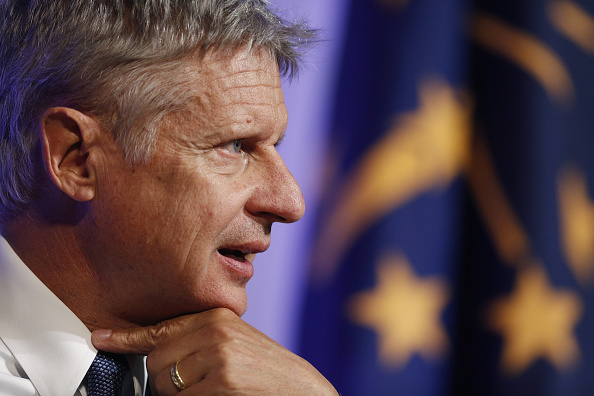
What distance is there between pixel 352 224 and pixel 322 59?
1.48 feet

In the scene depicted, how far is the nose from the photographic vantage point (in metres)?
0.98

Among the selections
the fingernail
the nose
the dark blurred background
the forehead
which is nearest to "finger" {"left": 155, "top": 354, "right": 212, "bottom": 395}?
the fingernail

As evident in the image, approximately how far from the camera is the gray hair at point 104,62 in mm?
911

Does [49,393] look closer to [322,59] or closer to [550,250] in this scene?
[322,59]

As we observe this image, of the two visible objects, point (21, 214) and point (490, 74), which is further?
point (490, 74)

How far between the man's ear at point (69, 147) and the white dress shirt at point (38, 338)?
17 centimetres

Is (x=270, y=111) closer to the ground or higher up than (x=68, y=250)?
higher up

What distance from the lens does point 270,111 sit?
101 cm

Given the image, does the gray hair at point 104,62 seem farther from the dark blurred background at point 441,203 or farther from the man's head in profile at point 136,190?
the dark blurred background at point 441,203

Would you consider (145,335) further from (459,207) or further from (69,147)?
(459,207)

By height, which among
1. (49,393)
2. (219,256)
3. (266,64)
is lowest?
(49,393)

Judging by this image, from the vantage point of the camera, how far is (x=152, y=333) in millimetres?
975

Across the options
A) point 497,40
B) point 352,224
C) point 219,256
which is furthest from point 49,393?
point 497,40

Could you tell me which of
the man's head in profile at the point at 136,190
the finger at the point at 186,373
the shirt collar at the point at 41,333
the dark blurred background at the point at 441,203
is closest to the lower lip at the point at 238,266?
the man's head in profile at the point at 136,190
